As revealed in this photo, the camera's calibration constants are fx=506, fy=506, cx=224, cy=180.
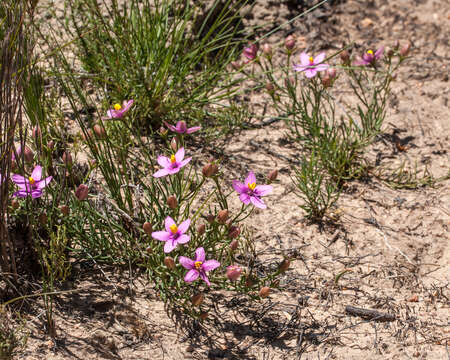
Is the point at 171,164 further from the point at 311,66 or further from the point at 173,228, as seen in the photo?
the point at 311,66

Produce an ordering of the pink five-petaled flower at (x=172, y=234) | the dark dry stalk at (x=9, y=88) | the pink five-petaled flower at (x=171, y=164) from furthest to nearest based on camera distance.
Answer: the pink five-petaled flower at (x=171, y=164) < the pink five-petaled flower at (x=172, y=234) < the dark dry stalk at (x=9, y=88)

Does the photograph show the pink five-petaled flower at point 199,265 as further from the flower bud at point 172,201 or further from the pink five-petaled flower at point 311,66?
the pink five-petaled flower at point 311,66

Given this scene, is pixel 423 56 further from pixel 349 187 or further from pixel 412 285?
pixel 412 285

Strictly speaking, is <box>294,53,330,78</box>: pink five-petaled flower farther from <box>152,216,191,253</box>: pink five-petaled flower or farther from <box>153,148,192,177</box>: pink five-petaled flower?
<box>152,216,191,253</box>: pink five-petaled flower

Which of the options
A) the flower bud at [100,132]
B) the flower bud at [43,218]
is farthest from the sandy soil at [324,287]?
the flower bud at [100,132]

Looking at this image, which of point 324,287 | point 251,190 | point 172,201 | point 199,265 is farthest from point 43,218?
point 324,287

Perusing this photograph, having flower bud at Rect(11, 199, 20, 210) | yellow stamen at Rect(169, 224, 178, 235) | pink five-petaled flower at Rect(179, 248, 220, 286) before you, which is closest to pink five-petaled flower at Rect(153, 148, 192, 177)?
yellow stamen at Rect(169, 224, 178, 235)

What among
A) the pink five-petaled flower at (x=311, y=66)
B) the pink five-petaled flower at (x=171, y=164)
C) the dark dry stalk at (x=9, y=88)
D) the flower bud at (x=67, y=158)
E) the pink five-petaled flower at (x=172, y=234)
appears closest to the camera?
the dark dry stalk at (x=9, y=88)

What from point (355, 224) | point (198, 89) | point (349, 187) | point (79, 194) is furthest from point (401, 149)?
point (79, 194)

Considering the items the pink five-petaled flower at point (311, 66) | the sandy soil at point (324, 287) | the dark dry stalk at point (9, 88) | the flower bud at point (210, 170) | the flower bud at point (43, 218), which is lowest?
the sandy soil at point (324, 287)
